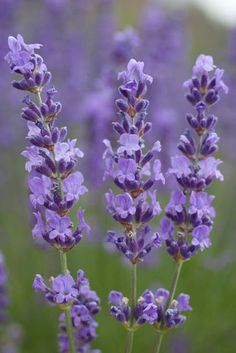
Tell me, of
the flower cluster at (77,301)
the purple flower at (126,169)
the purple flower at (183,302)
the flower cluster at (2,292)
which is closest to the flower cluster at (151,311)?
the purple flower at (183,302)

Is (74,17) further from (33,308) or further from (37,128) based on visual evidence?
(37,128)

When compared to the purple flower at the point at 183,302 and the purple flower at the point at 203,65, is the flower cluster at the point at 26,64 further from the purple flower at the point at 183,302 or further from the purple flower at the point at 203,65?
the purple flower at the point at 183,302

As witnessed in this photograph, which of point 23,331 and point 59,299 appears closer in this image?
point 59,299

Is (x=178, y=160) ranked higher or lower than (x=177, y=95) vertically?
lower

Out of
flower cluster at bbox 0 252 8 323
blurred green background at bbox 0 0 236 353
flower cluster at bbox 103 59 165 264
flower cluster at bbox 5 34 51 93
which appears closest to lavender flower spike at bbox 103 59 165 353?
flower cluster at bbox 103 59 165 264

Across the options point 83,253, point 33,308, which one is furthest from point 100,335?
point 83,253

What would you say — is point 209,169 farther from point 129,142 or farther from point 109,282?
point 109,282

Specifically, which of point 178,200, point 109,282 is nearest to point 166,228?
point 178,200
